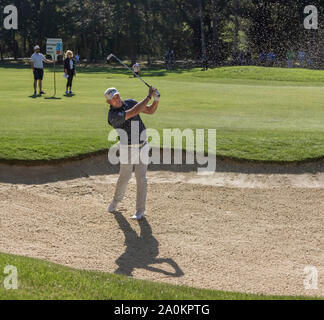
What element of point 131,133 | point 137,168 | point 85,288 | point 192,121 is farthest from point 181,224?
point 192,121

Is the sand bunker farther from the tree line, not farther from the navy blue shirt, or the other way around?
the tree line

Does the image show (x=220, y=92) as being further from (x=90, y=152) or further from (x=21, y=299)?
(x=21, y=299)

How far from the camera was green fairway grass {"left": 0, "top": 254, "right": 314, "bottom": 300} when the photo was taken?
18.8 feet

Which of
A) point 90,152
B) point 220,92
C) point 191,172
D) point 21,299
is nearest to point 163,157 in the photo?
point 191,172

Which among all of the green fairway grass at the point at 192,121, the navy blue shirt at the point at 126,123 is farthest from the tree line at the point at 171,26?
the navy blue shirt at the point at 126,123

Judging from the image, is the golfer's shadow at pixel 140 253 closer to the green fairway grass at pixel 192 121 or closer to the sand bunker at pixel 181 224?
the sand bunker at pixel 181 224

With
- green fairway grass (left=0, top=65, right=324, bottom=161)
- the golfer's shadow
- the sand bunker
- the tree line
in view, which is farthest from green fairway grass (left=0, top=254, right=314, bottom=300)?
the tree line

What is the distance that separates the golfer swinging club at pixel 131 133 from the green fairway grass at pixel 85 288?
3001mm

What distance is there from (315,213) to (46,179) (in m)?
5.35

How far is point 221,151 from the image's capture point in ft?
40.1

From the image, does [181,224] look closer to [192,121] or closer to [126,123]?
[126,123]

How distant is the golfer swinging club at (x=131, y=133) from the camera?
8.73 metres

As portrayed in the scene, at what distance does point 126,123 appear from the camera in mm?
9000

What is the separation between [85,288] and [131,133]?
12.2 feet
